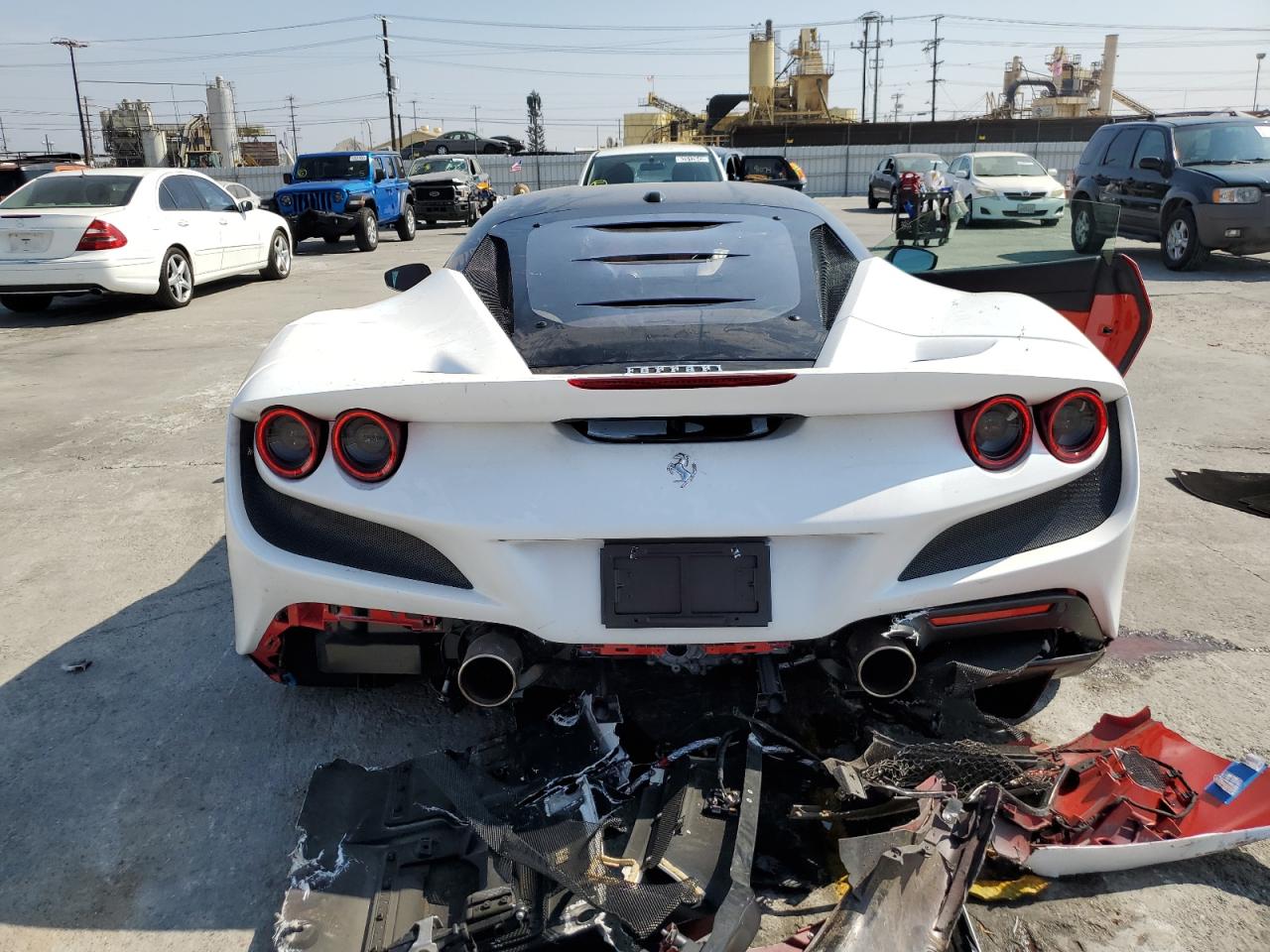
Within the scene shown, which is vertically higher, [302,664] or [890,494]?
[890,494]

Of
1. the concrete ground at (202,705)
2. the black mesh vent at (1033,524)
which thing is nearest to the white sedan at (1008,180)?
the concrete ground at (202,705)

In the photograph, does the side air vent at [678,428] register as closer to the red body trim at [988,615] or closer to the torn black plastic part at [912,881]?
the red body trim at [988,615]

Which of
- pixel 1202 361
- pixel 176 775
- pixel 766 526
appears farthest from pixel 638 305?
pixel 1202 361

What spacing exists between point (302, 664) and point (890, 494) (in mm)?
1523

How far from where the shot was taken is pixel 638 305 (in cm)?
271

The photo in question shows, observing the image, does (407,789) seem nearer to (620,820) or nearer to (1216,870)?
(620,820)

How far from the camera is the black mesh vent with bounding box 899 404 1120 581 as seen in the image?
2.22 metres

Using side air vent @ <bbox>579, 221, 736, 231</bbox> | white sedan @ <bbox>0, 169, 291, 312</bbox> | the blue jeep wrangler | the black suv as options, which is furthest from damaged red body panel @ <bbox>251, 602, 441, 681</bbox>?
the blue jeep wrangler

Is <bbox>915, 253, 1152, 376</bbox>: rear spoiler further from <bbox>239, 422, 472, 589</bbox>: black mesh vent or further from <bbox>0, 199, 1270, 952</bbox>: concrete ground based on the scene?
<bbox>239, 422, 472, 589</bbox>: black mesh vent

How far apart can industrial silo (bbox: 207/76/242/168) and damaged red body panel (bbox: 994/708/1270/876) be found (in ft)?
181

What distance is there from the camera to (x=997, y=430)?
7.41 ft

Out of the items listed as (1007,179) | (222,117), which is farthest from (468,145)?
(1007,179)

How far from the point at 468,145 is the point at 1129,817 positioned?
48.6 m

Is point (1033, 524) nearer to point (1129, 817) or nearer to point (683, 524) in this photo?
point (1129, 817)
